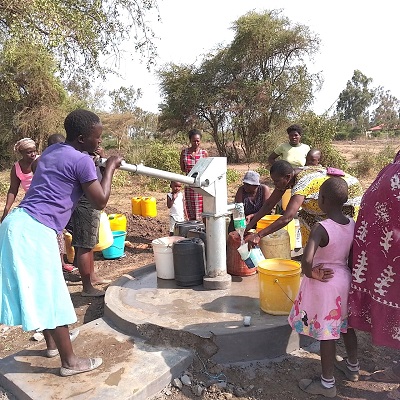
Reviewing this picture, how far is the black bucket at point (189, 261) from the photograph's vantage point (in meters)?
3.70

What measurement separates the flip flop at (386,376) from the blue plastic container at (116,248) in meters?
3.57

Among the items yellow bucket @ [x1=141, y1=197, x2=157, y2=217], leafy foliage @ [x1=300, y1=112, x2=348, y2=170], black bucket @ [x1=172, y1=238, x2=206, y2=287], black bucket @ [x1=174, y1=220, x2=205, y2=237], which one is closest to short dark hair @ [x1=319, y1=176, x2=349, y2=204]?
black bucket @ [x1=172, y1=238, x2=206, y2=287]

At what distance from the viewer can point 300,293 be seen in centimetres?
271

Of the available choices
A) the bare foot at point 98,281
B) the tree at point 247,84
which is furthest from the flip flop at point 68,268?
the tree at point 247,84

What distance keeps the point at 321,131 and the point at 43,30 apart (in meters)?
8.67

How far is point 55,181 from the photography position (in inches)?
95.7

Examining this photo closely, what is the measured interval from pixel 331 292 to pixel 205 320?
1.01 m

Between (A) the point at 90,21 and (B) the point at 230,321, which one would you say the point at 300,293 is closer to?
(B) the point at 230,321

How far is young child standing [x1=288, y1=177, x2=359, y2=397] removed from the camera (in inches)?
99.9

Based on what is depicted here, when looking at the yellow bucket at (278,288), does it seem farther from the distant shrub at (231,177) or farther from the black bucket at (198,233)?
the distant shrub at (231,177)

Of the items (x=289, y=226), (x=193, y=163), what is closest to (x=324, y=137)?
(x=193, y=163)

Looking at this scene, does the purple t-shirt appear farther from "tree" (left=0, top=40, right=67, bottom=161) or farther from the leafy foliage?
"tree" (left=0, top=40, right=67, bottom=161)

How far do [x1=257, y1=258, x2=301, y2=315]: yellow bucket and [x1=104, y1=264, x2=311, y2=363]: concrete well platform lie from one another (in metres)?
0.07

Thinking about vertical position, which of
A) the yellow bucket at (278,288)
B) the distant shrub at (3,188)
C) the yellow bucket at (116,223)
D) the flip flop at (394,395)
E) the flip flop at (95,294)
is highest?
the distant shrub at (3,188)
